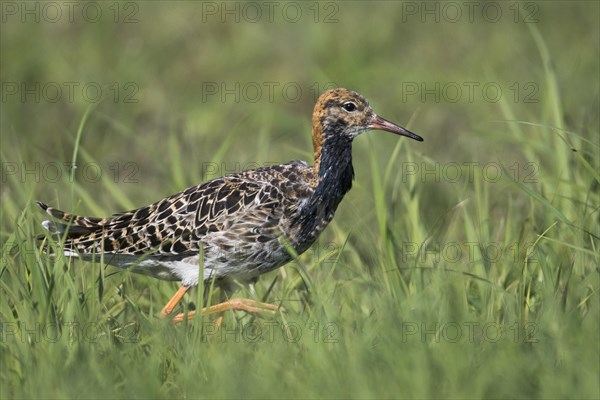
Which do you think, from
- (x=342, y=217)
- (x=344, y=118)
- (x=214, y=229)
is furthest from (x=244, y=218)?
(x=342, y=217)

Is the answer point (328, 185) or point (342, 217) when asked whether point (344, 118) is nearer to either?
point (328, 185)

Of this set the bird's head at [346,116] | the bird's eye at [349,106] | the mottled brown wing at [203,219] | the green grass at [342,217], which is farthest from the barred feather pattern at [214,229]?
the bird's eye at [349,106]

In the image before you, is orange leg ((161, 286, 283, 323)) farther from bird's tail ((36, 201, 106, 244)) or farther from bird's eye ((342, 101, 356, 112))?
bird's eye ((342, 101, 356, 112))

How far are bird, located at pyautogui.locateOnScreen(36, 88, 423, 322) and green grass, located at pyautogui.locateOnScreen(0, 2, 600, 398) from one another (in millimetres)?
218

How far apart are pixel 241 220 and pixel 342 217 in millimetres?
1740

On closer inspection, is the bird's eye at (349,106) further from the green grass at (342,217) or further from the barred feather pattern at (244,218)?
the green grass at (342,217)

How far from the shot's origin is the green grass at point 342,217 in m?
5.20

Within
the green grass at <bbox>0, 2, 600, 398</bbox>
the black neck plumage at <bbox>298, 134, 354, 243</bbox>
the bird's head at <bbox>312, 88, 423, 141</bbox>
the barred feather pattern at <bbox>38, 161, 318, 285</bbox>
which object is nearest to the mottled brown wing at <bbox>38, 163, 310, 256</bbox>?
the barred feather pattern at <bbox>38, 161, 318, 285</bbox>

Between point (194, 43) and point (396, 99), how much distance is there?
2.66m

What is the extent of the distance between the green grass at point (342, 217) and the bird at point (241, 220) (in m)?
0.22

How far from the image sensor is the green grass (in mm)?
5195

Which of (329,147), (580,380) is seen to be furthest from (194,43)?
(580,380)

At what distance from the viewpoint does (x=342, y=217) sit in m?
8.66

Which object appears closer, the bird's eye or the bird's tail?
the bird's eye
